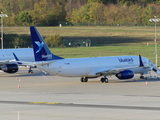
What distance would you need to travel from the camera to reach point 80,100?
35875 mm

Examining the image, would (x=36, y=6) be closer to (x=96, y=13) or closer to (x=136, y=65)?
(x=96, y=13)

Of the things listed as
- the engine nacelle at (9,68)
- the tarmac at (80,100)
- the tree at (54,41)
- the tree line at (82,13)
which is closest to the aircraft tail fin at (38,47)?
the tarmac at (80,100)

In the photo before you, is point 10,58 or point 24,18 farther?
point 24,18

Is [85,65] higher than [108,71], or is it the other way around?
[85,65]

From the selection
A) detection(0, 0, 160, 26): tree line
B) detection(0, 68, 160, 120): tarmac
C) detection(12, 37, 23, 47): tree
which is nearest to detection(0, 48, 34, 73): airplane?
detection(0, 68, 160, 120): tarmac

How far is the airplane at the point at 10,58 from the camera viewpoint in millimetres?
62875

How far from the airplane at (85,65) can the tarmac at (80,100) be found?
1.19m

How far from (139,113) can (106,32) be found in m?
119

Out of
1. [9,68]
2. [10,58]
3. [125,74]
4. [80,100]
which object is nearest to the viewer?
[80,100]

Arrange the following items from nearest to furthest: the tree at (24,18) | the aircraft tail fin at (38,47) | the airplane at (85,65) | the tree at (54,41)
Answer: the aircraft tail fin at (38,47) < the airplane at (85,65) < the tree at (54,41) < the tree at (24,18)

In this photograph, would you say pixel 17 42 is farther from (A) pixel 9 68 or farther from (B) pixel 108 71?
(B) pixel 108 71

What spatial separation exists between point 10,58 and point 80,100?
3151 centimetres

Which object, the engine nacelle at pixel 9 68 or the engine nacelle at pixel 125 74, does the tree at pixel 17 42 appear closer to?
the engine nacelle at pixel 9 68

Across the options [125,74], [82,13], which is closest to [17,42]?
[125,74]
